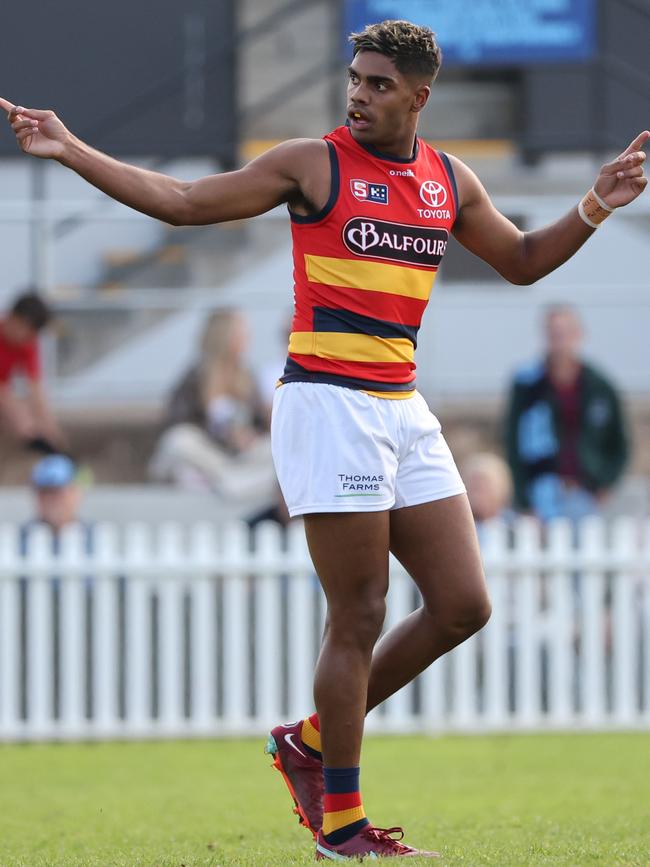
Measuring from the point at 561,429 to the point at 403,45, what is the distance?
6.39 meters

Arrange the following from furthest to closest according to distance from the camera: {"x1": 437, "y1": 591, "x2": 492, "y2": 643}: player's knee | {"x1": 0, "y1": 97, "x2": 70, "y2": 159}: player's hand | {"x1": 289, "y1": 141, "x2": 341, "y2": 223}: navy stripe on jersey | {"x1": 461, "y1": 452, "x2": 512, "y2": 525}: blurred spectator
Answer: {"x1": 461, "y1": 452, "x2": 512, "y2": 525}: blurred spectator, {"x1": 437, "y1": 591, "x2": 492, "y2": 643}: player's knee, {"x1": 289, "y1": 141, "x2": 341, "y2": 223}: navy stripe on jersey, {"x1": 0, "y1": 97, "x2": 70, "y2": 159}: player's hand

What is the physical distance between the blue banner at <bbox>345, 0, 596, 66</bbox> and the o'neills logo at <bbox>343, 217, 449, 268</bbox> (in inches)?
391

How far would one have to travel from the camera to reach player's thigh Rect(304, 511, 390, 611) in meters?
4.55

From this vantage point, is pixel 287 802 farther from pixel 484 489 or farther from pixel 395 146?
pixel 395 146

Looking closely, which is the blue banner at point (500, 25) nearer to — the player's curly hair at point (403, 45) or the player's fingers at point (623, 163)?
the player's fingers at point (623, 163)

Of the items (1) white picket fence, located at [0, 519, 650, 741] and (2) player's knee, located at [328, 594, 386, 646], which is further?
(1) white picket fence, located at [0, 519, 650, 741]

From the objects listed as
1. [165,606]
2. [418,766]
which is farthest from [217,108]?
[418,766]

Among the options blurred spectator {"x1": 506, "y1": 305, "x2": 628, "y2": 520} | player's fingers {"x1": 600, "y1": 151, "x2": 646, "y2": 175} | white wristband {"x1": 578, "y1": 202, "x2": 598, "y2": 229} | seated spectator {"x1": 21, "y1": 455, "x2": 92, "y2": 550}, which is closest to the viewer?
player's fingers {"x1": 600, "y1": 151, "x2": 646, "y2": 175}

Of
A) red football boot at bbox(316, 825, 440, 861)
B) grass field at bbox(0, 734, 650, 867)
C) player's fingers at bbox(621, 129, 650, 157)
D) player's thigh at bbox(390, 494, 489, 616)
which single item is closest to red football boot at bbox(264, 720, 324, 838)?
grass field at bbox(0, 734, 650, 867)

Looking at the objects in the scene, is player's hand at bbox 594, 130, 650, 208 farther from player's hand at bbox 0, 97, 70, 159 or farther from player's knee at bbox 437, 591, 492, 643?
player's hand at bbox 0, 97, 70, 159

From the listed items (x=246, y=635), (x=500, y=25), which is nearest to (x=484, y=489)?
(x=246, y=635)

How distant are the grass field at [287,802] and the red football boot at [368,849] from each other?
105mm

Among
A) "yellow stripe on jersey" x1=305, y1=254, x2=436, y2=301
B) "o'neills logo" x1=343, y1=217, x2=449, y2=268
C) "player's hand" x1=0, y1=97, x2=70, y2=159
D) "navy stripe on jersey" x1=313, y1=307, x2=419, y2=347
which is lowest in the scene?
"navy stripe on jersey" x1=313, y1=307, x2=419, y2=347

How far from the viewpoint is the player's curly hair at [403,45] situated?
14.9 ft
